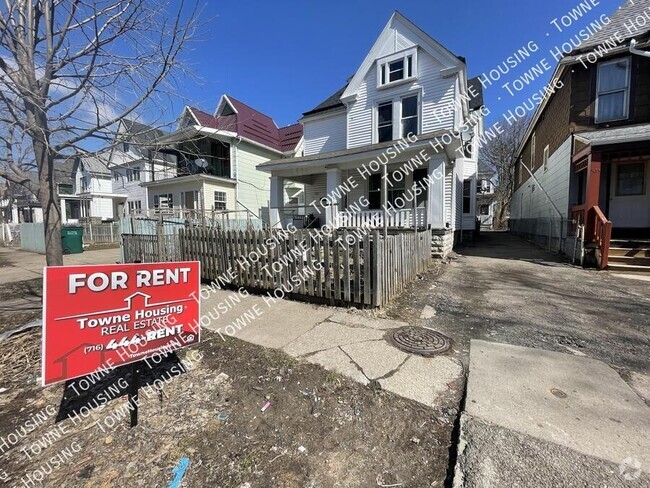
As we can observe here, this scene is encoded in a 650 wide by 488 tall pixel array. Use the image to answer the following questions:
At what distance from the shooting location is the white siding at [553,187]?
10.5 m

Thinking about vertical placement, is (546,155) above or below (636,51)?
below

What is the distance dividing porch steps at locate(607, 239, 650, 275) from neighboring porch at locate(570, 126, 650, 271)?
0.17 feet

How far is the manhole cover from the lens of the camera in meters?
3.19

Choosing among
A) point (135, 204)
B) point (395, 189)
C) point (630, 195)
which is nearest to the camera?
point (630, 195)

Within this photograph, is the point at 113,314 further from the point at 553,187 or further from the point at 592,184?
the point at 553,187

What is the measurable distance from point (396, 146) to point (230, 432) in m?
9.48

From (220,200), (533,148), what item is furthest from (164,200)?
(533,148)

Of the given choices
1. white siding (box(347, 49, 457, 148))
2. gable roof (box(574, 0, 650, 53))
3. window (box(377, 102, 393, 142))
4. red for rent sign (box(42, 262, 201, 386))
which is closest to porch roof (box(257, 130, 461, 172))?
window (box(377, 102, 393, 142))

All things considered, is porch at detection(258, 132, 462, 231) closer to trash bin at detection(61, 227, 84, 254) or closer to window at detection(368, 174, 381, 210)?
window at detection(368, 174, 381, 210)

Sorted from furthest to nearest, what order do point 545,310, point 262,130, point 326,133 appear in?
point 262,130, point 326,133, point 545,310

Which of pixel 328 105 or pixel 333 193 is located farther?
pixel 328 105

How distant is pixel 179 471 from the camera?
1.76 metres

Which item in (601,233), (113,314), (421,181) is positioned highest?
(421,181)

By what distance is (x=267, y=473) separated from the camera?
5.70 ft
